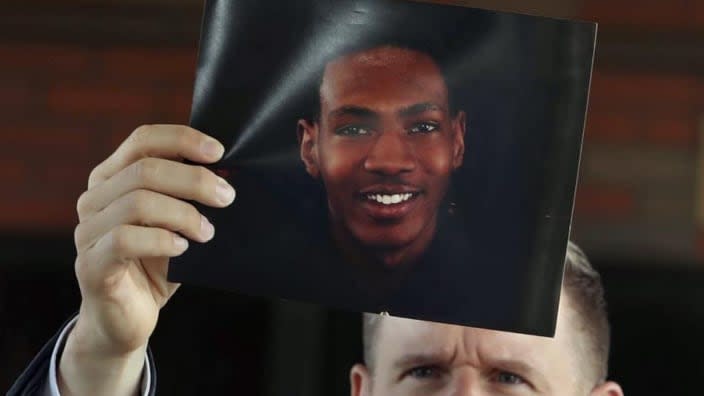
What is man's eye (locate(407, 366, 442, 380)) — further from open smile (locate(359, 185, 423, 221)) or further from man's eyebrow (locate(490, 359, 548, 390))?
open smile (locate(359, 185, 423, 221))

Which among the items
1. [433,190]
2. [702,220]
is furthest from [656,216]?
[433,190]

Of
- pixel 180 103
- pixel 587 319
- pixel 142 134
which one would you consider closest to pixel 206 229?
pixel 142 134

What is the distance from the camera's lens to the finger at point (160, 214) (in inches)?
69.4

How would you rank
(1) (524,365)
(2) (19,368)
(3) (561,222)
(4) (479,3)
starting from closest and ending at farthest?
1. (3) (561,222)
2. (1) (524,365)
3. (2) (19,368)
4. (4) (479,3)

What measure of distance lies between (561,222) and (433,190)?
0.16 m

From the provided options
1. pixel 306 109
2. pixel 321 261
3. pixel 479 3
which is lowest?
pixel 321 261

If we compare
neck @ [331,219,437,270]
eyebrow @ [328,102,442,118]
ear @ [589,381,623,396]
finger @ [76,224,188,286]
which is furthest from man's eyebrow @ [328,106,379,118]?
ear @ [589,381,623,396]

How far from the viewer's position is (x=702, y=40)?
396 cm

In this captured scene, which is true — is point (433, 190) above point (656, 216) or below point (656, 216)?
below

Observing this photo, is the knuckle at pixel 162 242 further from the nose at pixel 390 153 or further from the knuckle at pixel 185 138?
the nose at pixel 390 153

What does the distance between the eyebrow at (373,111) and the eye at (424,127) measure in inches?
0.6

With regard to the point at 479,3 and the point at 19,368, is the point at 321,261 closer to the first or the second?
the point at 19,368

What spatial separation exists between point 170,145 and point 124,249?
135mm

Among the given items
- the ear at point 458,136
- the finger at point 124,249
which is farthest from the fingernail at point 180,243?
the ear at point 458,136
